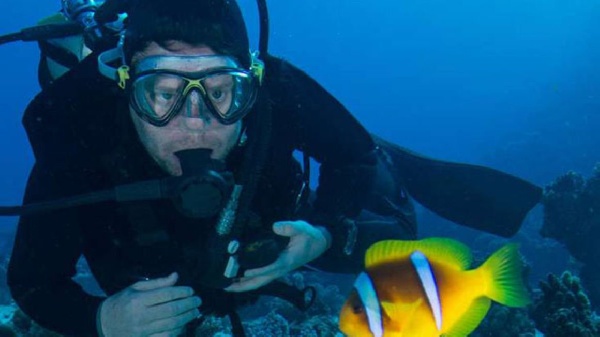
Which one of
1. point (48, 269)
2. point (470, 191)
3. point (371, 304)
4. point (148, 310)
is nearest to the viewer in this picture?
point (371, 304)

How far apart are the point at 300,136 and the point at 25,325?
409 cm

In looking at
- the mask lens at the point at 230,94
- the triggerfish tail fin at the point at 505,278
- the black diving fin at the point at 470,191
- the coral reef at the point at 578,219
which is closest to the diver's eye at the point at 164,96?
the mask lens at the point at 230,94

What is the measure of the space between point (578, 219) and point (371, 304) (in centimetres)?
866

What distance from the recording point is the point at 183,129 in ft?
9.12

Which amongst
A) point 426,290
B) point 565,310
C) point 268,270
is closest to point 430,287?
point 426,290

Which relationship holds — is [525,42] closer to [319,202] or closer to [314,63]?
[314,63]

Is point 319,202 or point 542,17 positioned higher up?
point 542,17

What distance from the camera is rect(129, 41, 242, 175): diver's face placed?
9.10 feet

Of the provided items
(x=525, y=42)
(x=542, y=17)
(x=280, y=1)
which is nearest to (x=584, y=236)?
(x=525, y=42)

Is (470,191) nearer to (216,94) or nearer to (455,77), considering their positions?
(216,94)

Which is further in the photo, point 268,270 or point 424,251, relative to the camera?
point 268,270

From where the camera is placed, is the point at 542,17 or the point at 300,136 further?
the point at 542,17

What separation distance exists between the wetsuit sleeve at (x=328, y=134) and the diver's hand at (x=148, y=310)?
4.82 ft

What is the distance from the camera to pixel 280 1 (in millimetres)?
135000
